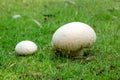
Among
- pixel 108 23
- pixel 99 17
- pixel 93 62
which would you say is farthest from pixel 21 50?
pixel 99 17

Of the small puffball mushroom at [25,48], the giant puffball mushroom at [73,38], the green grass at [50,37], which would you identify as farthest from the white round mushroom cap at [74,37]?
the small puffball mushroom at [25,48]

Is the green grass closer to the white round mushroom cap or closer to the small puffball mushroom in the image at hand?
the small puffball mushroom

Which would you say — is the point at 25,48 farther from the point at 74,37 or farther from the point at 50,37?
the point at 50,37

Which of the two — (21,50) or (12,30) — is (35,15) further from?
(21,50)

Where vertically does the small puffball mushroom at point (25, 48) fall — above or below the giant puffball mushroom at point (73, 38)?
below

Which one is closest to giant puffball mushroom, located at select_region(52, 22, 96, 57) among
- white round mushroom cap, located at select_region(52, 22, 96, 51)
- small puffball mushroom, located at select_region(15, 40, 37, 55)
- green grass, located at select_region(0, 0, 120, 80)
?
white round mushroom cap, located at select_region(52, 22, 96, 51)

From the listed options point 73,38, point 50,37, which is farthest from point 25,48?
point 50,37

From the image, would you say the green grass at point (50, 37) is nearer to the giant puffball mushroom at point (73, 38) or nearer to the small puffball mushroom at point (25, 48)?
the small puffball mushroom at point (25, 48)
